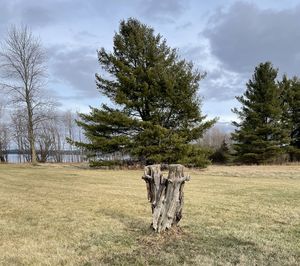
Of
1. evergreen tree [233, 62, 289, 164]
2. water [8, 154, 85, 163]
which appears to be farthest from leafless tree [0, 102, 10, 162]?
evergreen tree [233, 62, 289, 164]

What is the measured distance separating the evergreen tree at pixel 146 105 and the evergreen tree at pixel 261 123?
1072 cm

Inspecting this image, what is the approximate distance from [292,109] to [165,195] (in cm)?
3871

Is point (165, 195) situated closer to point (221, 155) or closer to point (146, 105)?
point (146, 105)

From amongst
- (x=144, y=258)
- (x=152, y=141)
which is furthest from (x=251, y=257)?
(x=152, y=141)

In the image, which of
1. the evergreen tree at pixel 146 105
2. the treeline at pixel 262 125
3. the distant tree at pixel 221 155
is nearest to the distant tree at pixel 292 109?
the treeline at pixel 262 125

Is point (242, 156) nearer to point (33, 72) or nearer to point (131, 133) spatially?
point (131, 133)

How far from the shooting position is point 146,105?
27.6m

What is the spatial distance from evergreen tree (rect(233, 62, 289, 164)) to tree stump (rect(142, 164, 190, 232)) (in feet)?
103

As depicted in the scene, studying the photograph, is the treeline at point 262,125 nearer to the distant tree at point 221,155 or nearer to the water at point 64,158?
the distant tree at point 221,155

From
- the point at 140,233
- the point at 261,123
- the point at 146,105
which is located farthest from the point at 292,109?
the point at 140,233

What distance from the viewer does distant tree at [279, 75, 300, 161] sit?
132 feet

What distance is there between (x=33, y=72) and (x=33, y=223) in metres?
29.4

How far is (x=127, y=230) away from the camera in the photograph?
21.5 feet

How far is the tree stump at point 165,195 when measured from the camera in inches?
229
